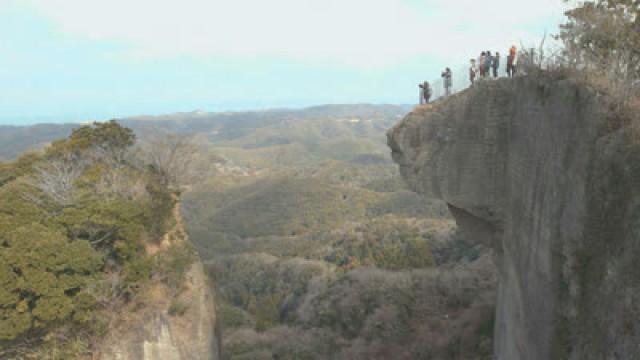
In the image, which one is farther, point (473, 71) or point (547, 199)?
point (473, 71)

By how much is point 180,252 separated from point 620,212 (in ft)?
52.7

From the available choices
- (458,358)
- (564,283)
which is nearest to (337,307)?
(458,358)

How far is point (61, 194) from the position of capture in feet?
61.7

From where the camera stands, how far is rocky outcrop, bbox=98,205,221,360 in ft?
56.5

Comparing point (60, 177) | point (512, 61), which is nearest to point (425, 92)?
point (512, 61)

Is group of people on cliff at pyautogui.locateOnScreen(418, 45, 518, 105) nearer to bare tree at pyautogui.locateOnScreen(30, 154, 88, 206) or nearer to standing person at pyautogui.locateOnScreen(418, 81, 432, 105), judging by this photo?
standing person at pyautogui.locateOnScreen(418, 81, 432, 105)

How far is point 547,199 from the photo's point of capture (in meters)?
11.0

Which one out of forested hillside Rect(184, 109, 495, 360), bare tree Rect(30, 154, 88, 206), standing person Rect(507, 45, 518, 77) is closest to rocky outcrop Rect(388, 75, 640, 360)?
standing person Rect(507, 45, 518, 77)

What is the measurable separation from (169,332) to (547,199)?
45.6 ft

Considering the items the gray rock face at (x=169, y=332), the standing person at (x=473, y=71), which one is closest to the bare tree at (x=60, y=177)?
the gray rock face at (x=169, y=332)

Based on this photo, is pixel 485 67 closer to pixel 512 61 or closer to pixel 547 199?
→ pixel 512 61

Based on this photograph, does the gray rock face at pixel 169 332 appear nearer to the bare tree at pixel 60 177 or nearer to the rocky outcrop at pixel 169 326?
the rocky outcrop at pixel 169 326

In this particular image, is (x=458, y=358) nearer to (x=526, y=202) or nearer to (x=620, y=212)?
(x=526, y=202)

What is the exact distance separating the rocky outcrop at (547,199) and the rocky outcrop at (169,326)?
10066 mm
